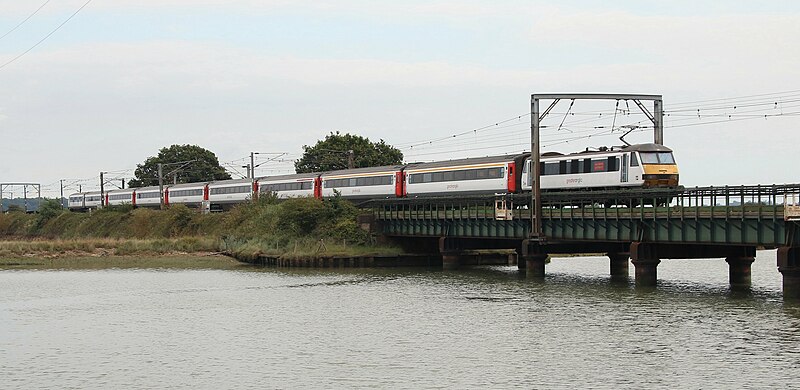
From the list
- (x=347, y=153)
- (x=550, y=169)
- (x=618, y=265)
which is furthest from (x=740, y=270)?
(x=347, y=153)

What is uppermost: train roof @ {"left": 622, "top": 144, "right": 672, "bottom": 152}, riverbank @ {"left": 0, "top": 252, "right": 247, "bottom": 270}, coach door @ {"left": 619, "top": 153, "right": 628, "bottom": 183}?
train roof @ {"left": 622, "top": 144, "right": 672, "bottom": 152}

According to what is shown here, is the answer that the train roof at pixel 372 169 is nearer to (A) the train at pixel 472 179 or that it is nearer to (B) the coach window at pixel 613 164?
(A) the train at pixel 472 179

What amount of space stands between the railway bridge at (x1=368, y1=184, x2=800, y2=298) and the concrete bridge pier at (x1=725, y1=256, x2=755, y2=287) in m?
0.06

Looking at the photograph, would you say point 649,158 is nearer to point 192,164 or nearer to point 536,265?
point 536,265

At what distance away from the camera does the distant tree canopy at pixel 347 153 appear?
158950 millimetres

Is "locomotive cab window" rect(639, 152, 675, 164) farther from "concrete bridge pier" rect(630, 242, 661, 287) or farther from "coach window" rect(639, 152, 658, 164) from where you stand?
"concrete bridge pier" rect(630, 242, 661, 287)

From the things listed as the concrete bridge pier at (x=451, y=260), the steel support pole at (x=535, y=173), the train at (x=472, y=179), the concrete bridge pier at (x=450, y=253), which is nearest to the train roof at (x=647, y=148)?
the train at (x=472, y=179)

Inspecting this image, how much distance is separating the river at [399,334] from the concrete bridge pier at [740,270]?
2.26m

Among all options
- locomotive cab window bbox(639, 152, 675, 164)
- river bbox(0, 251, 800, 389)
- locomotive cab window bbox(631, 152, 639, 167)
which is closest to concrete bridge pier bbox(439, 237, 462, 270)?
river bbox(0, 251, 800, 389)

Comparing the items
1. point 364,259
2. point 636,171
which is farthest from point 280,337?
point 364,259

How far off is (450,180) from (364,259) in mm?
9501

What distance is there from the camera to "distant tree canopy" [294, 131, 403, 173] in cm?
15895

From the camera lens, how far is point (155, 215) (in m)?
127

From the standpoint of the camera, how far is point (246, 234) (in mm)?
100875
